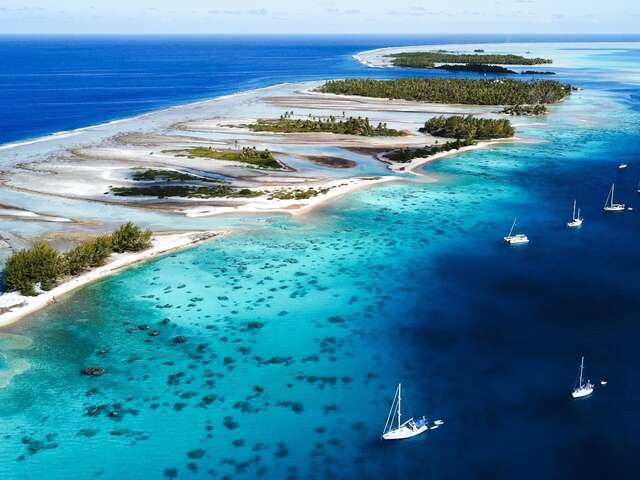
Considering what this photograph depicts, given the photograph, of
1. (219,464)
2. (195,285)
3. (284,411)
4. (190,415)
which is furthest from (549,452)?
(195,285)

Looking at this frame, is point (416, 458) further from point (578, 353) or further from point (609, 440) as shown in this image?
point (578, 353)

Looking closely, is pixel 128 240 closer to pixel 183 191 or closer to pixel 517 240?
pixel 183 191

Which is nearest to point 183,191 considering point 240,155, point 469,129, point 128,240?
point 128,240

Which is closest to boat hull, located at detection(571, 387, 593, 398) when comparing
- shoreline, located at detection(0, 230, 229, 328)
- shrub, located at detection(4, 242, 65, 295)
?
shoreline, located at detection(0, 230, 229, 328)

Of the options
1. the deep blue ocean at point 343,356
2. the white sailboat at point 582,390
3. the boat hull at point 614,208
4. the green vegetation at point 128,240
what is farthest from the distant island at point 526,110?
the white sailboat at point 582,390

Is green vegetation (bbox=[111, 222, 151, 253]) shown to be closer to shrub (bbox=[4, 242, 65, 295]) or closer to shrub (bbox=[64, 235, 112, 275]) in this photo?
shrub (bbox=[64, 235, 112, 275])
